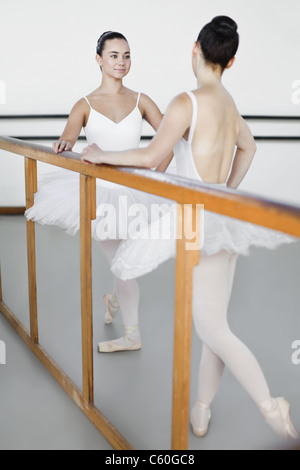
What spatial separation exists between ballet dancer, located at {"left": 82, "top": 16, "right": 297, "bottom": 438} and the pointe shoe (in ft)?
0.38

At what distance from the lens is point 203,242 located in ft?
4.03

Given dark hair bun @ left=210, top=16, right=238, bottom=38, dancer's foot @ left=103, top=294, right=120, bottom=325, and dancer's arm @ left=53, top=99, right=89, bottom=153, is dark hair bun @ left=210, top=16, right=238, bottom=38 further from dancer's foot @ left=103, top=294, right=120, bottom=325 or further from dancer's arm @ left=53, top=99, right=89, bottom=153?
dancer's foot @ left=103, top=294, right=120, bottom=325

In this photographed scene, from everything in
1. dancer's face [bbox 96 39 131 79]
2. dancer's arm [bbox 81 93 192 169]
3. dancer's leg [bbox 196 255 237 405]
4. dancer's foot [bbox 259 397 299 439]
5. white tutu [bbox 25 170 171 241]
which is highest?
dancer's face [bbox 96 39 131 79]

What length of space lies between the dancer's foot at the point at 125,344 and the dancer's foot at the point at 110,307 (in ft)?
0.89

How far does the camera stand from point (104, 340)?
7.79 ft

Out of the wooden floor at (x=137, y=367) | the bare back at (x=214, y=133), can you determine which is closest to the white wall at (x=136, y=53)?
the wooden floor at (x=137, y=367)

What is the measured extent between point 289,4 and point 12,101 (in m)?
2.71

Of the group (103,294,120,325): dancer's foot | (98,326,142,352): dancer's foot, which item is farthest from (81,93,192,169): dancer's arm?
(103,294,120,325): dancer's foot

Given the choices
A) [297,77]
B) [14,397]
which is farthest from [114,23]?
[14,397]

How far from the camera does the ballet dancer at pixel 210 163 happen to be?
4.54ft

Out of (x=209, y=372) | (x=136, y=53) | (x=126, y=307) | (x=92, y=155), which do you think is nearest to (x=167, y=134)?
(x=92, y=155)

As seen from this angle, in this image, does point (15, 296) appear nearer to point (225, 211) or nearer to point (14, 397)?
point (14, 397)

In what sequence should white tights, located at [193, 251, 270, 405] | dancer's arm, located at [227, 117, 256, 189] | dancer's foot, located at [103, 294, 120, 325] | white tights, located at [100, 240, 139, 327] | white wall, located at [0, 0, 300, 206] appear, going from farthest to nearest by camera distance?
white wall, located at [0, 0, 300, 206] → dancer's foot, located at [103, 294, 120, 325] → white tights, located at [100, 240, 139, 327] → dancer's arm, located at [227, 117, 256, 189] → white tights, located at [193, 251, 270, 405]

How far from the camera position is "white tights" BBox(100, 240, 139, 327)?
2102mm
